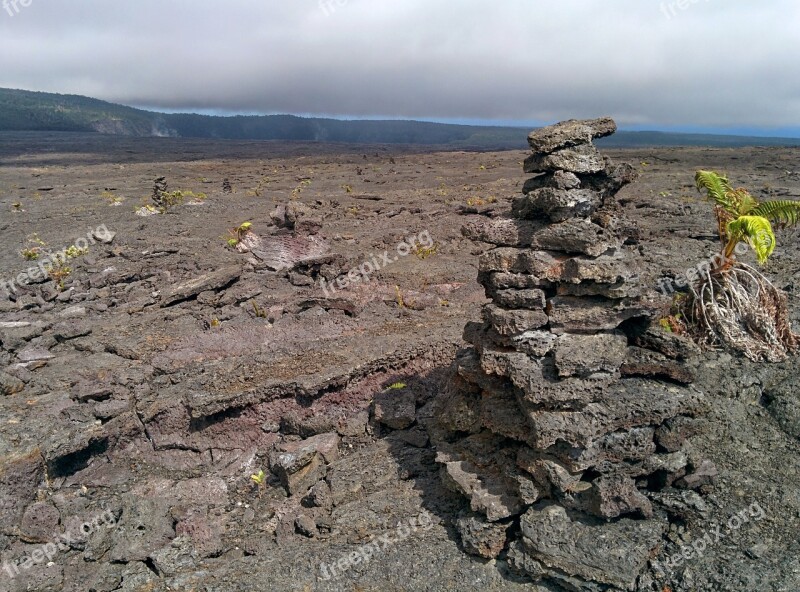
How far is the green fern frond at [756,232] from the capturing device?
945cm

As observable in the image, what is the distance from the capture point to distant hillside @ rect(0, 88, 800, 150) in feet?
459

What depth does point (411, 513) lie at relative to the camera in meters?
7.00

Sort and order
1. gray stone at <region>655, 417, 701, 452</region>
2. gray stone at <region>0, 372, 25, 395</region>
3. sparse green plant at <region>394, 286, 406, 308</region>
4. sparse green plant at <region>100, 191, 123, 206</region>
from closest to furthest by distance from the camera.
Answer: gray stone at <region>655, 417, 701, 452</region> < gray stone at <region>0, 372, 25, 395</region> < sparse green plant at <region>394, 286, 406, 308</region> < sparse green plant at <region>100, 191, 123, 206</region>

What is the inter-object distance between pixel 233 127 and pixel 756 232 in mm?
179682

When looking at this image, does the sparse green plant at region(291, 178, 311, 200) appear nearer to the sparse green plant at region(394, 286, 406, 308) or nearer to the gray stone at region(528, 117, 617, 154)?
the sparse green plant at region(394, 286, 406, 308)

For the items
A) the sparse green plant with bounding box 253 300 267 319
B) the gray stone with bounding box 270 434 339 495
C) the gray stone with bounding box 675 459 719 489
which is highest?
the gray stone with bounding box 675 459 719 489

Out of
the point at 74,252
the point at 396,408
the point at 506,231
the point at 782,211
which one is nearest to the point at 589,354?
the point at 506,231

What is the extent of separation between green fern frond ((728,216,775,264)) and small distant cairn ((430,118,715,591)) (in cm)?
380

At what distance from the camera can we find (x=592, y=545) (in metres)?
5.81

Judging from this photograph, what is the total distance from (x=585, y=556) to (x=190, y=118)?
192 metres

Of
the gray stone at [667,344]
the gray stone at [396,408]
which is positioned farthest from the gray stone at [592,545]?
the gray stone at [396,408]

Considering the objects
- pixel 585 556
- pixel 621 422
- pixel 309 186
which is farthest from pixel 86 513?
pixel 309 186

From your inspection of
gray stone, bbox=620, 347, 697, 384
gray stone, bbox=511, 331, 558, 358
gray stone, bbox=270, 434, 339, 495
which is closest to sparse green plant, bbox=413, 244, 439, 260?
gray stone, bbox=270, 434, 339, 495

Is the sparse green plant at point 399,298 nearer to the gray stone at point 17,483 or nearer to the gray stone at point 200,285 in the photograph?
the gray stone at point 200,285
